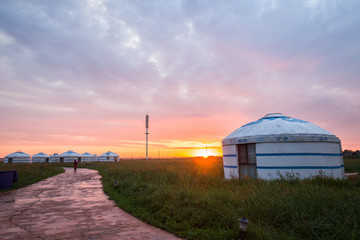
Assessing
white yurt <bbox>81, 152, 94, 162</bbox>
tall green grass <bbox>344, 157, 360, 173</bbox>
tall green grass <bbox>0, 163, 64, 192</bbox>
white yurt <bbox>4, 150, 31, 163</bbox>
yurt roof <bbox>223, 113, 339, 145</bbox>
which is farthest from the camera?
white yurt <bbox>81, 152, 94, 162</bbox>

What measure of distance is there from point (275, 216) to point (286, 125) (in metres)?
7.21

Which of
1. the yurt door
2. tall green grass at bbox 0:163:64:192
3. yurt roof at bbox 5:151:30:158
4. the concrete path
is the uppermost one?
yurt roof at bbox 5:151:30:158

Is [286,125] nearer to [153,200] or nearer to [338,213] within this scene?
[338,213]

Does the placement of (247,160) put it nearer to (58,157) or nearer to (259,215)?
(259,215)

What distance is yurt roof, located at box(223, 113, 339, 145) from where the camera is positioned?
1045 cm

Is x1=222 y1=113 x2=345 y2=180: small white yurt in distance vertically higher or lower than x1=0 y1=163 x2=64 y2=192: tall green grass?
higher

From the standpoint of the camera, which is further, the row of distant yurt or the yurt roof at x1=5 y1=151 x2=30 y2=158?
the row of distant yurt

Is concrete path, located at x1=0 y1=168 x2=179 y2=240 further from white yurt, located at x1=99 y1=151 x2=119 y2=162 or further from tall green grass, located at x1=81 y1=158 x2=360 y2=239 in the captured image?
white yurt, located at x1=99 y1=151 x2=119 y2=162

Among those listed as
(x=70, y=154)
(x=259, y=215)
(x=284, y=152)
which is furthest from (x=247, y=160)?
(x=70, y=154)

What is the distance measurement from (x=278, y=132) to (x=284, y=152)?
0.95m

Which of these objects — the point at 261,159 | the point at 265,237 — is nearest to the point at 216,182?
the point at 261,159

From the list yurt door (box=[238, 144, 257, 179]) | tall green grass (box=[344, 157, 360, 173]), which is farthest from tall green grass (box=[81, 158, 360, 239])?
tall green grass (box=[344, 157, 360, 173])

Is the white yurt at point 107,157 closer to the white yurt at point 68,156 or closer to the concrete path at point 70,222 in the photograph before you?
the white yurt at point 68,156

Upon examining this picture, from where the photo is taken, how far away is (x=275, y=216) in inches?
198
